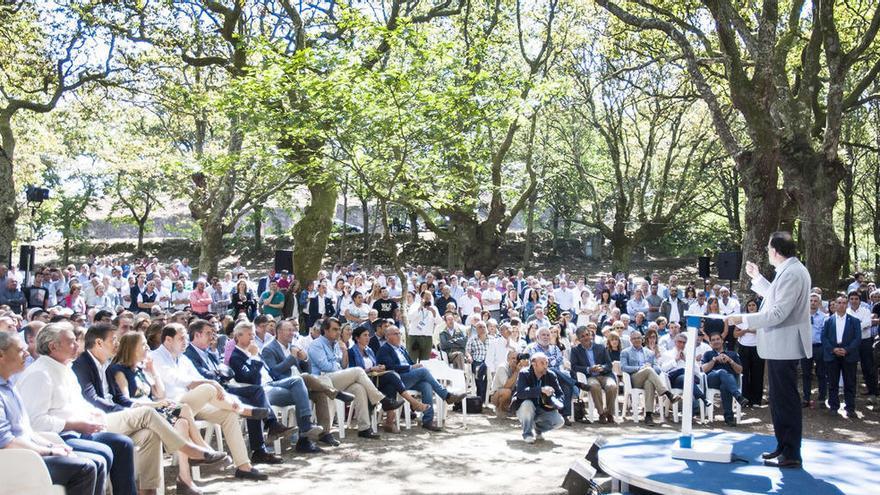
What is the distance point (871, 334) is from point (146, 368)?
9.93m

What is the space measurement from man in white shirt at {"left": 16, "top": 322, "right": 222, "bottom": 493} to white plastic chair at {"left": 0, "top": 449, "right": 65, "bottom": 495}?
61 cm

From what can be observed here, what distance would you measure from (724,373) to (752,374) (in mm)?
1515

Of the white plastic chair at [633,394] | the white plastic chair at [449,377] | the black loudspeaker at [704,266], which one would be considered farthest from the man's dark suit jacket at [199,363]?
the black loudspeaker at [704,266]

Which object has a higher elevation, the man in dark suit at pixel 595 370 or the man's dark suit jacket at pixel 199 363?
the man's dark suit jacket at pixel 199 363

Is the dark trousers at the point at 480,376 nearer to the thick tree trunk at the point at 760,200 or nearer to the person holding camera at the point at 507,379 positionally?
the person holding camera at the point at 507,379

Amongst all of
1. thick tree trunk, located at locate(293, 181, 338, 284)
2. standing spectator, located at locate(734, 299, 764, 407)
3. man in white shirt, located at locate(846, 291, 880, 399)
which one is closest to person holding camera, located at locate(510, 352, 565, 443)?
standing spectator, located at locate(734, 299, 764, 407)

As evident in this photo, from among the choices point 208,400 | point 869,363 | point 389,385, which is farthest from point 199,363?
point 869,363

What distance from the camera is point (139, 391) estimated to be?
244 inches

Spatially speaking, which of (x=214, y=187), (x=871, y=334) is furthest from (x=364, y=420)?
(x=214, y=187)

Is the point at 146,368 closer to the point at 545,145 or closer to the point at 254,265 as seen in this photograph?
the point at 545,145

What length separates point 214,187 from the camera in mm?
24438

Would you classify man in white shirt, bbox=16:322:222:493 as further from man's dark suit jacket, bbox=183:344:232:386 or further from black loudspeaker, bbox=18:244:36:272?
black loudspeaker, bbox=18:244:36:272

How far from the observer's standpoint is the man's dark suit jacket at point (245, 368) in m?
7.43

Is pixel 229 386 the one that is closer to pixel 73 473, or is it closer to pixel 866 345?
pixel 73 473
